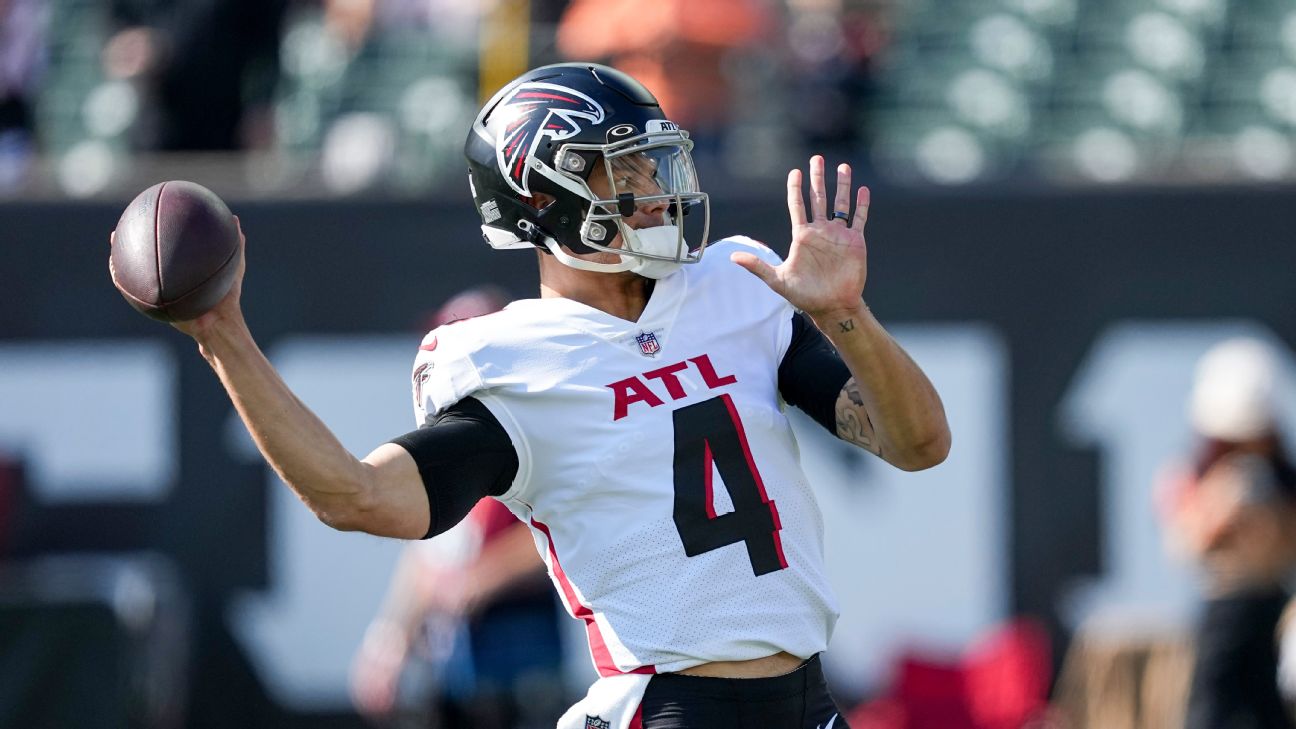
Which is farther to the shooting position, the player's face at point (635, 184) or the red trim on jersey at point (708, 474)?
the player's face at point (635, 184)

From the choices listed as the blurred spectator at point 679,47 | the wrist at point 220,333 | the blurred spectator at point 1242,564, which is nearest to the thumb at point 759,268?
the wrist at point 220,333

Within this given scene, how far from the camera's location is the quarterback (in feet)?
10.9

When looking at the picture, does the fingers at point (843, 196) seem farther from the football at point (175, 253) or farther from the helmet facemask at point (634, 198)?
the football at point (175, 253)

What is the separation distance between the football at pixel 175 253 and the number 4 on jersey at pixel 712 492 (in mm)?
894

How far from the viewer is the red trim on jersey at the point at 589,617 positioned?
3443 mm

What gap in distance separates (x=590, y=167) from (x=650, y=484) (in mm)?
654

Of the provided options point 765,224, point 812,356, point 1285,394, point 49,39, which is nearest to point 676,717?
point 812,356

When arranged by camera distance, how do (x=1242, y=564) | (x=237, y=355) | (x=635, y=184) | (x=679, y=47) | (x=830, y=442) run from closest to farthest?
(x=237, y=355)
(x=635, y=184)
(x=1242, y=564)
(x=830, y=442)
(x=679, y=47)

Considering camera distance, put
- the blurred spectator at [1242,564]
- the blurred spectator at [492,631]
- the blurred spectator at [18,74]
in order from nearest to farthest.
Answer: the blurred spectator at [1242,564] → the blurred spectator at [492,631] → the blurred spectator at [18,74]

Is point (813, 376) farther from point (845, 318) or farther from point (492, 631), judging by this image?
point (492, 631)

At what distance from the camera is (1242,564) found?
5859 millimetres

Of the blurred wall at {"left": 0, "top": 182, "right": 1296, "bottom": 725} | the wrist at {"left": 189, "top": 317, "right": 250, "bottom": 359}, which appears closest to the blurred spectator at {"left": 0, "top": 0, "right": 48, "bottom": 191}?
the blurred wall at {"left": 0, "top": 182, "right": 1296, "bottom": 725}

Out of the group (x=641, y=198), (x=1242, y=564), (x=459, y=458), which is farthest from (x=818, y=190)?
(x=1242, y=564)

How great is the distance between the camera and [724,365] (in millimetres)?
3562
